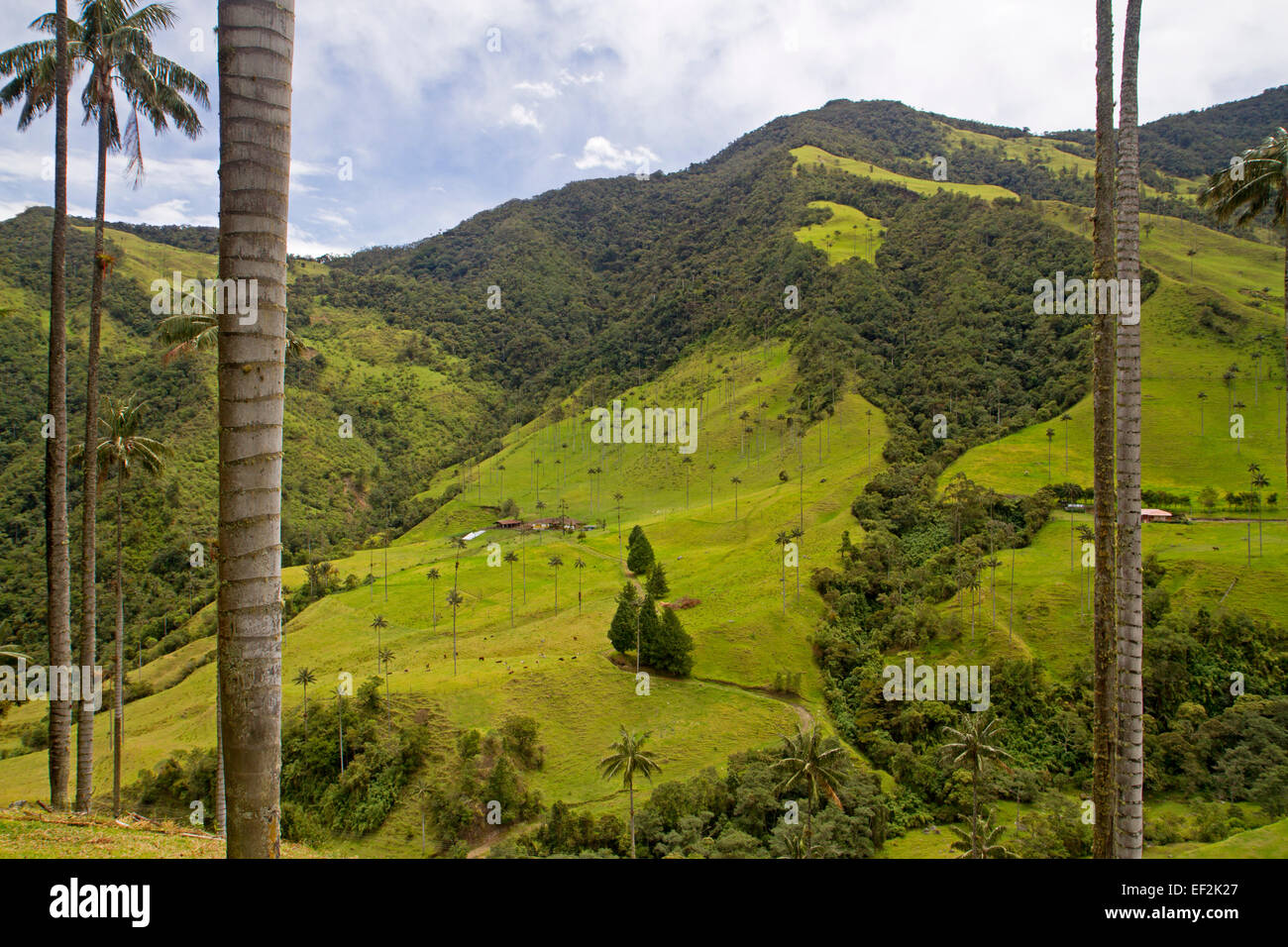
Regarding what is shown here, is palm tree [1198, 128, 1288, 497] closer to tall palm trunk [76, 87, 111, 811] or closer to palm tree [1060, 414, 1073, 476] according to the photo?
tall palm trunk [76, 87, 111, 811]

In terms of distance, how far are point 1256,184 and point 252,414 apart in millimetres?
20219

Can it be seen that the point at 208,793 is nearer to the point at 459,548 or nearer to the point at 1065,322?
the point at 459,548

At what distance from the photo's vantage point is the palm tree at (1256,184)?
49.1 ft

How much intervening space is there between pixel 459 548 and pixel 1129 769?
92949 millimetres

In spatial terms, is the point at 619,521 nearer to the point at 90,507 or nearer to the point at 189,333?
the point at 90,507

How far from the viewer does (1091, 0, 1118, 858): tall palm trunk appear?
843 cm

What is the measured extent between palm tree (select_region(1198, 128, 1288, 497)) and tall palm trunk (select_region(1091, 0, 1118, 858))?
9127mm

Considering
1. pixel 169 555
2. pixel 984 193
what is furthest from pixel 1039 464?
pixel 984 193

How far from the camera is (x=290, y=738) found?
45.3m

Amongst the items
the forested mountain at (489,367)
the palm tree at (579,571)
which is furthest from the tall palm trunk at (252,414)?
the forested mountain at (489,367)

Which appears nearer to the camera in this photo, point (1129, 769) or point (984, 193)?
point (1129, 769)

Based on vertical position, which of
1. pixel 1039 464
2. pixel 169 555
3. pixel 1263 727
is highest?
pixel 1039 464

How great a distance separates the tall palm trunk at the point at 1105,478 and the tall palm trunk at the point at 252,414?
29.0 ft
